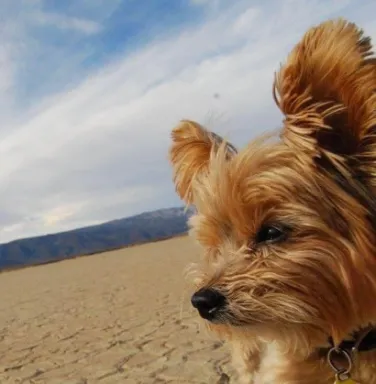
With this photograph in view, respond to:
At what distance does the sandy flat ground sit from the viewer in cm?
661

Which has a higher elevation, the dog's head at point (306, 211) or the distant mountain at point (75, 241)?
the distant mountain at point (75, 241)

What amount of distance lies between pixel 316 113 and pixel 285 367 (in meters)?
1.34

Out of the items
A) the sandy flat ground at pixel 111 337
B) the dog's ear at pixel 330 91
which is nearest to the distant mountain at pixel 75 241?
the sandy flat ground at pixel 111 337

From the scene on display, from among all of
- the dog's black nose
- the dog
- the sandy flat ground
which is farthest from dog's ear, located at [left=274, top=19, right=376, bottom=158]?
the sandy flat ground

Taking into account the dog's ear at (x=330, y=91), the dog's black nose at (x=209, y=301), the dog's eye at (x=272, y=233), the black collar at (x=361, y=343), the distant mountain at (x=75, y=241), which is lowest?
the black collar at (x=361, y=343)

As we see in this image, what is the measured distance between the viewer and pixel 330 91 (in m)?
3.08

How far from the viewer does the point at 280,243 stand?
10.6 feet

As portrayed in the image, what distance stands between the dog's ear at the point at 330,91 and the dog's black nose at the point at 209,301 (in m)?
0.80

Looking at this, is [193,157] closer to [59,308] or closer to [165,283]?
[59,308]

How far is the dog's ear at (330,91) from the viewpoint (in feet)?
9.41

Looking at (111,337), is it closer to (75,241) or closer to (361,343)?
(361,343)

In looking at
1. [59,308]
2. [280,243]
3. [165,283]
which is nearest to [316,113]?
[280,243]

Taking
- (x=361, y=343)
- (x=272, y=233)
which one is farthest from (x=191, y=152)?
(x=361, y=343)

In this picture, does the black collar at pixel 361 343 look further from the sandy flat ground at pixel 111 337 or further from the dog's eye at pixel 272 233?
the sandy flat ground at pixel 111 337
